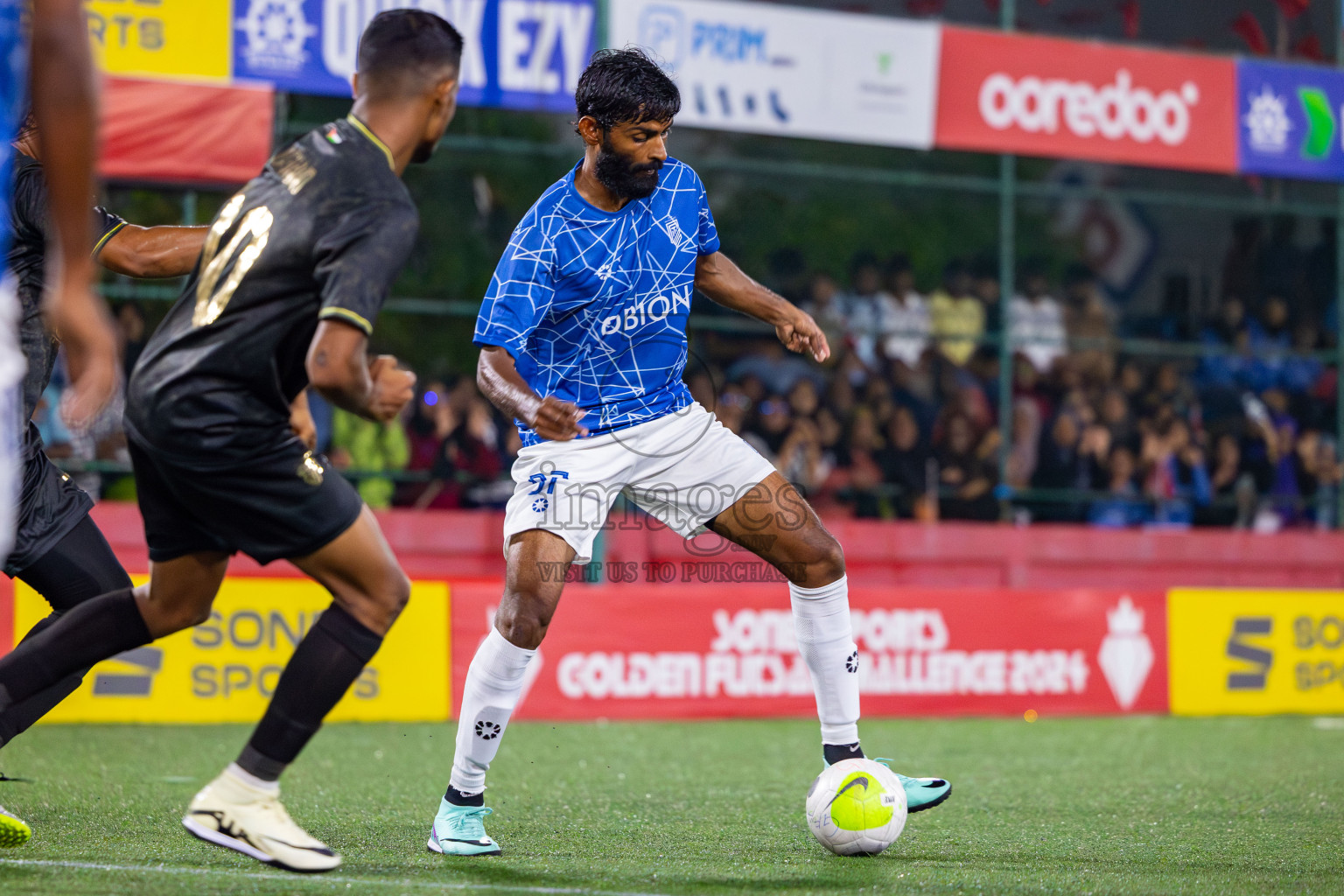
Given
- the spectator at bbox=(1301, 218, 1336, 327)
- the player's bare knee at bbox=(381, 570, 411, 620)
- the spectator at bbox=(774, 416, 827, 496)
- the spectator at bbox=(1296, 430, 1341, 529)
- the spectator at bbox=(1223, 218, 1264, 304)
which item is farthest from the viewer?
the spectator at bbox=(1223, 218, 1264, 304)

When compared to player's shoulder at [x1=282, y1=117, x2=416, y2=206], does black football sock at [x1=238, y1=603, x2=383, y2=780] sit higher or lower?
lower

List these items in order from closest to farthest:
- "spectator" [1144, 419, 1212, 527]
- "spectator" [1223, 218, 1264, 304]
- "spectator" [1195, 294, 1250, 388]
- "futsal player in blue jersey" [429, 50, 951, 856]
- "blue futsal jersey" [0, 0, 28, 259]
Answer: "blue futsal jersey" [0, 0, 28, 259], "futsal player in blue jersey" [429, 50, 951, 856], "spectator" [1144, 419, 1212, 527], "spectator" [1195, 294, 1250, 388], "spectator" [1223, 218, 1264, 304]

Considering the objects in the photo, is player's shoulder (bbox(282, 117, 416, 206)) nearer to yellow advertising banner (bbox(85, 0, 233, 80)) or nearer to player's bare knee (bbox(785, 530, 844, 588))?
player's bare knee (bbox(785, 530, 844, 588))

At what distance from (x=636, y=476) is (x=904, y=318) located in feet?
32.0

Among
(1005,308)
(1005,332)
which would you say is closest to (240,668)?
(1005,332)

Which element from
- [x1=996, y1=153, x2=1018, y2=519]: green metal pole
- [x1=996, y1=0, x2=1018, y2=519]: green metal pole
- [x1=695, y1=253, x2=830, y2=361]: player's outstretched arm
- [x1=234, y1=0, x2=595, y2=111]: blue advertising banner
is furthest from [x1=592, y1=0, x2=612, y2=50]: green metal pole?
[x1=695, y1=253, x2=830, y2=361]: player's outstretched arm

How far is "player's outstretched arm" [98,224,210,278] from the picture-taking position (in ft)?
14.8

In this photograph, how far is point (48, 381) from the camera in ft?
15.8

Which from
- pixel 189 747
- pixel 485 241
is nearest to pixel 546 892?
pixel 189 747

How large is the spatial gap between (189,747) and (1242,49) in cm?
1279

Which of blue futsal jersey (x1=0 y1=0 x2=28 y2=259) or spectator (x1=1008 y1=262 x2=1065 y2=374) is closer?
blue futsal jersey (x1=0 y1=0 x2=28 y2=259)

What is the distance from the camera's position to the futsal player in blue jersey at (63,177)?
2.71 meters

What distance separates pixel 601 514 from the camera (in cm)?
485

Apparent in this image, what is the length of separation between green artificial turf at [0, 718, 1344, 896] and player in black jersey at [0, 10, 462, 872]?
1.48 feet
